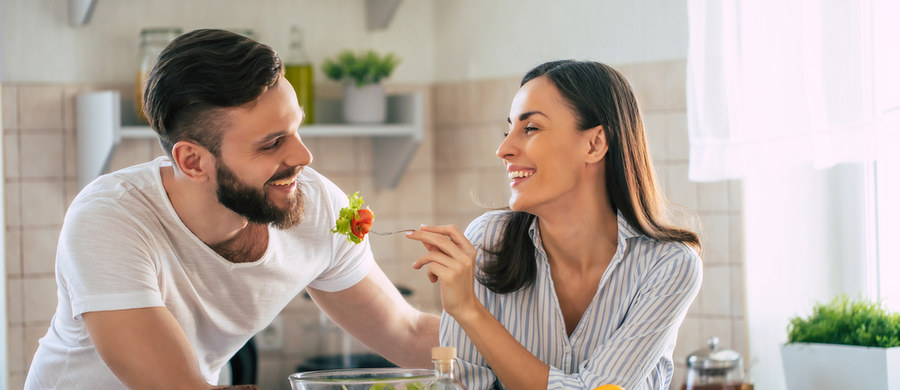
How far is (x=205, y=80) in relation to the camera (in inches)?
58.2

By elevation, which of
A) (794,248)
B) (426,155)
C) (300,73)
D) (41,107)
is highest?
(300,73)

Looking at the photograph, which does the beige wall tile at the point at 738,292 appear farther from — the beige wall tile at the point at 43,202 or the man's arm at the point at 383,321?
the beige wall tile at the point at 43,202

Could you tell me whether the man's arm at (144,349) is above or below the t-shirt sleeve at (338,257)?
below

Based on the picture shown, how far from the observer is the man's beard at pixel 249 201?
4.97 feet

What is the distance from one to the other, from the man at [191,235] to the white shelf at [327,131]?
1.13 metres

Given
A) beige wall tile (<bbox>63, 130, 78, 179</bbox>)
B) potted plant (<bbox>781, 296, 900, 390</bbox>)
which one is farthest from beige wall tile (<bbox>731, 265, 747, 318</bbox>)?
beige wall tile (<bbox>63, 130, 78, 179</bbox>)

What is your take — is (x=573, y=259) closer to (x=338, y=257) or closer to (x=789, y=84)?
(x=338, y=257)

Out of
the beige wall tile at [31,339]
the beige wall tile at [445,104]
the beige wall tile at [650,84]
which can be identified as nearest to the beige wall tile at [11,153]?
the beige wall tile at [31,339]

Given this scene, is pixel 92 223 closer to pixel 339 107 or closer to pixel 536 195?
pixel 536 195

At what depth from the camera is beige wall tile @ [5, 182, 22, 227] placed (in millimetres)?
2783

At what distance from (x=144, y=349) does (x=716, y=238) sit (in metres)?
1.72

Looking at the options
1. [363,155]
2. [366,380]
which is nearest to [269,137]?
[366,380]

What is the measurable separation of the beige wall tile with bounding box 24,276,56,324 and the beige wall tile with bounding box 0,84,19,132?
47 cm

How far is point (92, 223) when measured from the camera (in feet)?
4.75
